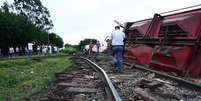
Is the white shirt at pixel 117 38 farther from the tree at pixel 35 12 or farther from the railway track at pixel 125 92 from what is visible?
the tree at pixel 35 12

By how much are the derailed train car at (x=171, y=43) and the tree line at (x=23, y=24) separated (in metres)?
59.0

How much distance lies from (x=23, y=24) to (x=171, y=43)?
67062 millimetres

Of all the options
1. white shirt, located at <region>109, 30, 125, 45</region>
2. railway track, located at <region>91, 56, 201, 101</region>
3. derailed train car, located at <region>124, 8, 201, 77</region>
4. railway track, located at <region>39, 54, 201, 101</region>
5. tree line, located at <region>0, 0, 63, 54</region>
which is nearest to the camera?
railway track, located at <region>39, 54, 201, 101</region>

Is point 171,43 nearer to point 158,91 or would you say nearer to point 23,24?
point 158,91

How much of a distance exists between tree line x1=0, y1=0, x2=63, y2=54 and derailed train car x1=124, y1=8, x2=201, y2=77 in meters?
59.0

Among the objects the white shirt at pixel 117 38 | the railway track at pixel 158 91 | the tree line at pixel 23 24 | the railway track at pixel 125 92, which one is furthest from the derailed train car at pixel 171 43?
the tree line at pixel 23 24

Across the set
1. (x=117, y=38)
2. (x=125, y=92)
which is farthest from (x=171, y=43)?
(x=125, y=92)

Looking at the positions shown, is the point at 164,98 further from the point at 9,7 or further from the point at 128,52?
the point at 9,7

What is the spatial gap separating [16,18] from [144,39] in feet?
210

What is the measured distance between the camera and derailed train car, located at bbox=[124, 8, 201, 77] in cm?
1105

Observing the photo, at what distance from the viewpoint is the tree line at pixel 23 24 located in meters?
74.5

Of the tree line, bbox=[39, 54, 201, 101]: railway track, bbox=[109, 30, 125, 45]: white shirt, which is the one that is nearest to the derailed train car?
bbox=[109, 30, 125, 45]: white shirt

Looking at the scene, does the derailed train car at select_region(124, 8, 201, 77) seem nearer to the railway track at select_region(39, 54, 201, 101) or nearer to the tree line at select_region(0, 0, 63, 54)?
the railway track at select_region(39, 54, 201, 101)

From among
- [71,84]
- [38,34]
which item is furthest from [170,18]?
[38,34]
